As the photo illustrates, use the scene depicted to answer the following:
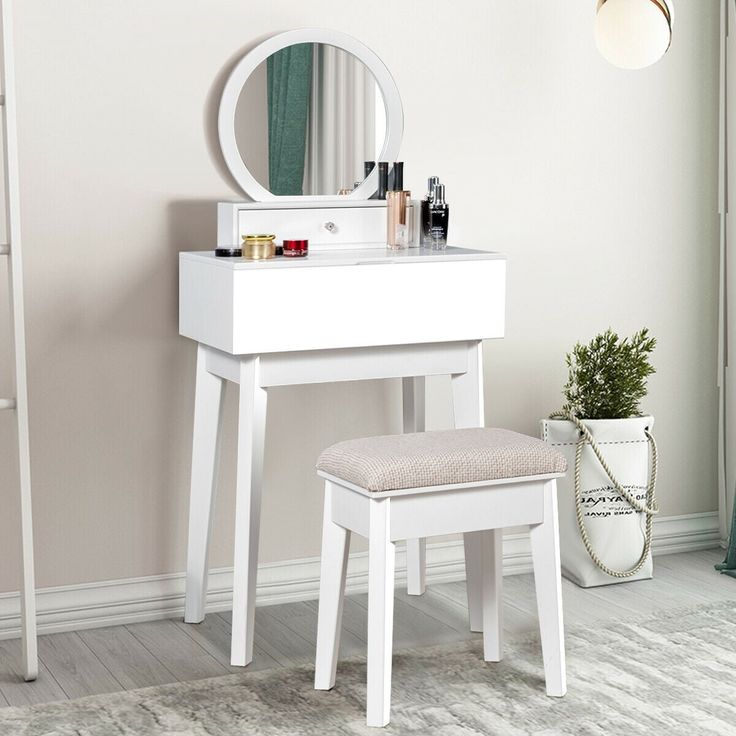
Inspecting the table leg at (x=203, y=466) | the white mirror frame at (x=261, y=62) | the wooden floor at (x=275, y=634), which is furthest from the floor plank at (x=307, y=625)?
the white mirror frame at (x=261, y=62)

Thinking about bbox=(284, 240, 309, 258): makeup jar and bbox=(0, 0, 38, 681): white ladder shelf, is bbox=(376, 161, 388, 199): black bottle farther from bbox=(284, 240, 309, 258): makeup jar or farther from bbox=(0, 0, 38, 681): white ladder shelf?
bbox=(0, 0, 38, 681): white ladder shelf

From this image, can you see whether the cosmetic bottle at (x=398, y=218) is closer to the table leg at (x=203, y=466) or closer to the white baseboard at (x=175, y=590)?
the table leg at (x=203, y=466)

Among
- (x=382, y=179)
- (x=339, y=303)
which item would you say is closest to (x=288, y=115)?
(x=382, y=179)

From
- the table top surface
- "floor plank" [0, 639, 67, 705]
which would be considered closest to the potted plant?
the table top surface

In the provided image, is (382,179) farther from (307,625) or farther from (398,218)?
(307,625)

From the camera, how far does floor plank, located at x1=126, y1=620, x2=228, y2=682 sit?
8.77 ft

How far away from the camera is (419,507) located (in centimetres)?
235

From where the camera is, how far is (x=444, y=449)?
2395 mm

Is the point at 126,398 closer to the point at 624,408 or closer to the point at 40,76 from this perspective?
the point at 40,76

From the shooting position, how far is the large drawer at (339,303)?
2584 mm

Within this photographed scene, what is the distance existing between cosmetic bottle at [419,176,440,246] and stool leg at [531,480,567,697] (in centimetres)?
83

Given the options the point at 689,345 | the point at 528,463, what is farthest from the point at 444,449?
the point at 689,345

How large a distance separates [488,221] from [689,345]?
2.68ft

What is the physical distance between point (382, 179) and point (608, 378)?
0.85 meters
